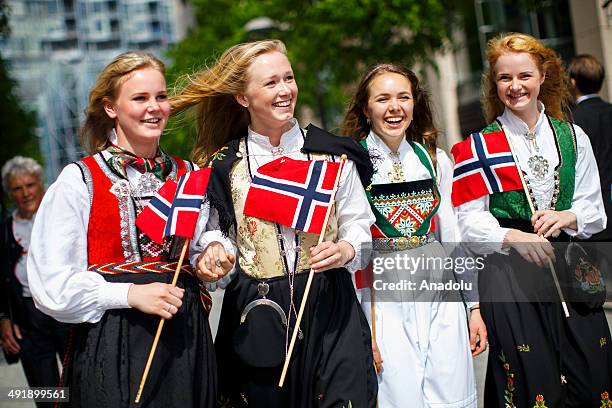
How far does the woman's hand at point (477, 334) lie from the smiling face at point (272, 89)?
1.39 m

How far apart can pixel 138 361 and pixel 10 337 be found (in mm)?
2936

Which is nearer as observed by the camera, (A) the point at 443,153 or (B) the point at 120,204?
(B) the point at 120,204

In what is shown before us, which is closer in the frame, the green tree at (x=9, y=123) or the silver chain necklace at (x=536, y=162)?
the silver chain necklace at (x=536, y=162)

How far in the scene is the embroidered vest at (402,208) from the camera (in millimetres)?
4191

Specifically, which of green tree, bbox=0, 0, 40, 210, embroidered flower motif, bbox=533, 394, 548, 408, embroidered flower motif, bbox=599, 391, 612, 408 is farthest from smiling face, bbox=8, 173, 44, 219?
green tree, bbox=0, 0, 40, 210

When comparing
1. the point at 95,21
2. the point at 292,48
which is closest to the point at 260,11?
the point at 292,48

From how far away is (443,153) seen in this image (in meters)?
4.52

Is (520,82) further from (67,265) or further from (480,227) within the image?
(67,265)

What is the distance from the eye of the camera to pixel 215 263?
345cm

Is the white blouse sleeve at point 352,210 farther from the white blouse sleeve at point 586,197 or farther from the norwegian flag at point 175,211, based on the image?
the white blouse sleeve at point 586,197

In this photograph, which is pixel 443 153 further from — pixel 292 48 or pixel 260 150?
pixel 292 48

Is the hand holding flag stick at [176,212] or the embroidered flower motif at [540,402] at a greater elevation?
the hand holding flag stick at [176,212]

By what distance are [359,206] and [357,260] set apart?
10.1 inches

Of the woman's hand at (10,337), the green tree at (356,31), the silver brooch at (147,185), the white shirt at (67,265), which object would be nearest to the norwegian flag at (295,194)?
the silver brooch at (147,185)
